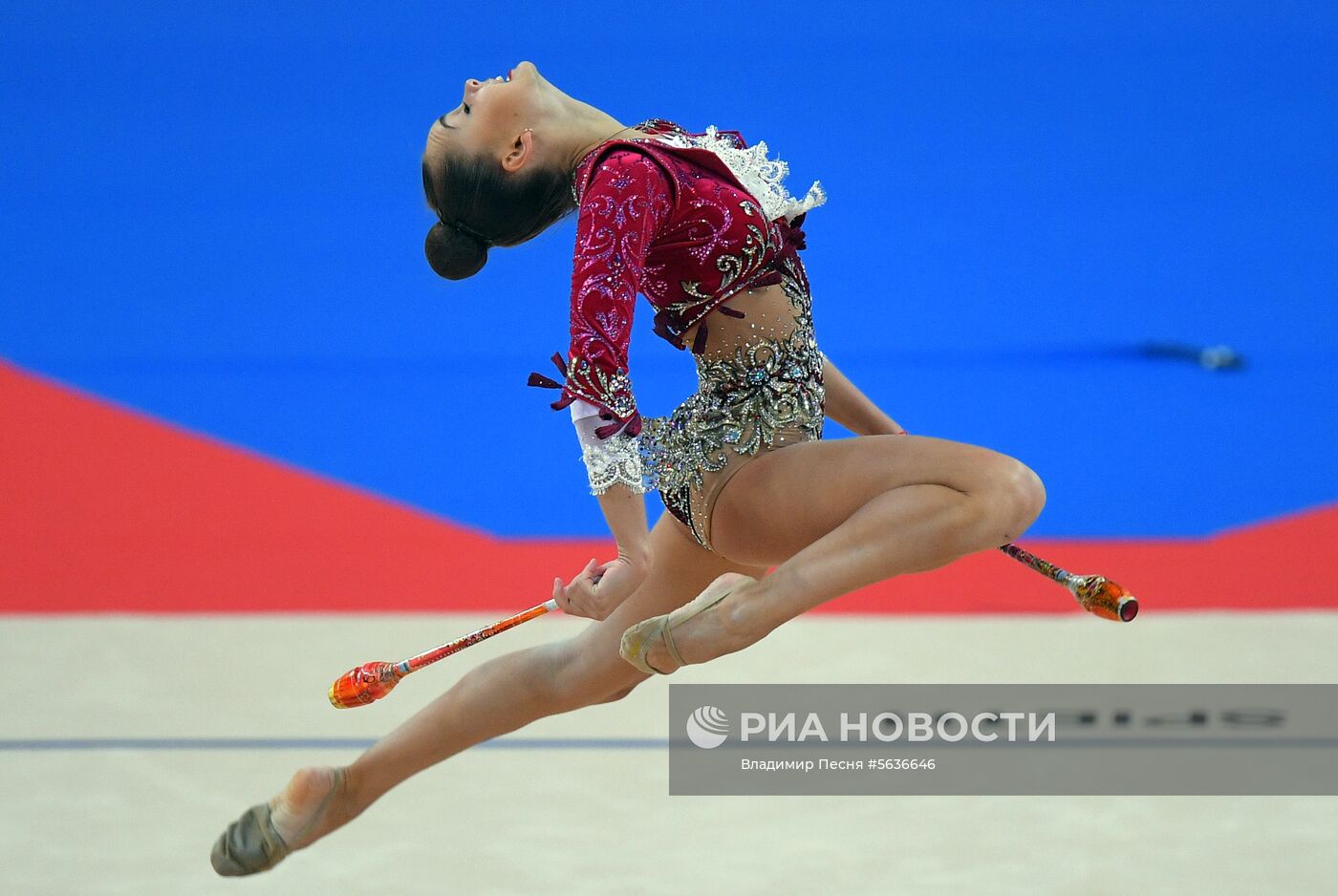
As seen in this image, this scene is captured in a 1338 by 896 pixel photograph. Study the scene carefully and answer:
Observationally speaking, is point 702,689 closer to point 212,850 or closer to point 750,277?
point 212,850

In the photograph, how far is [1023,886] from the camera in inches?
105

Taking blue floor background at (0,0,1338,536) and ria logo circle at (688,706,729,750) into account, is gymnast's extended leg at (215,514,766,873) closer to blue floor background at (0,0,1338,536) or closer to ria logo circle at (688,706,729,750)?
ria logo circle at (688,706,729,750)

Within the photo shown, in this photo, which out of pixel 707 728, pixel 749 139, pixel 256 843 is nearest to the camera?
pixel 256 843

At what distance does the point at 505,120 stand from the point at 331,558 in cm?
249

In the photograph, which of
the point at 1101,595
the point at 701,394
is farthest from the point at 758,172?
the point at 1101,595

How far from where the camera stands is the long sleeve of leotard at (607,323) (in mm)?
1971

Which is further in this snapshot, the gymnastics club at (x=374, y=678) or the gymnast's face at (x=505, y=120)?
the gymnastics club at (x=374, y=678)

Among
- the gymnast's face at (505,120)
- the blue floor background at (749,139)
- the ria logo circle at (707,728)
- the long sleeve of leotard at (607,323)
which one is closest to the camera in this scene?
the long sleeve of leotard at (607,323)

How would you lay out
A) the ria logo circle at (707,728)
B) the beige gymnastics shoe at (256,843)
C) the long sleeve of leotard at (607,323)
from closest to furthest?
1. the long sleeve of leotard at (607,323)
2. the beige gymnastics shoe at (256,843)
3. the ria logo circle at (707,728)

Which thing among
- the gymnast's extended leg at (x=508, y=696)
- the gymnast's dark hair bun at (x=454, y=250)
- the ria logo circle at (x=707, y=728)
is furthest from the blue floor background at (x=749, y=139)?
the gymnast's dark hair bun at (x=454, y=250)

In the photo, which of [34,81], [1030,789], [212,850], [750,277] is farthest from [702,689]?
[34,81]

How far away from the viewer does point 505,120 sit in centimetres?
219

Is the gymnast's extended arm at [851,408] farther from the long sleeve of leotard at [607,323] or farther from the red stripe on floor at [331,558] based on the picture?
the red stripe on floor at [331,558]

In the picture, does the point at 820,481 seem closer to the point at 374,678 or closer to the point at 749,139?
the point at 374,678
